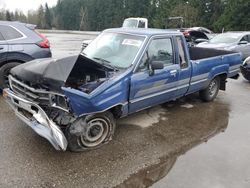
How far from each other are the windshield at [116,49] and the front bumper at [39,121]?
152 cm

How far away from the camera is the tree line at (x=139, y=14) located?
38594mm

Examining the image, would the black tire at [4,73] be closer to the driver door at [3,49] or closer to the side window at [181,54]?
the driver door at [3,49]

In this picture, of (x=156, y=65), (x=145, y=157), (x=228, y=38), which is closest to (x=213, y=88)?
(x=156, y=65)

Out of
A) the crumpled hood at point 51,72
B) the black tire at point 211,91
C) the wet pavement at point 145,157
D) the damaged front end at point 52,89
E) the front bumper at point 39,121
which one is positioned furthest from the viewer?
the black tire at point 211,91

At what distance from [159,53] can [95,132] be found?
6.30 feet

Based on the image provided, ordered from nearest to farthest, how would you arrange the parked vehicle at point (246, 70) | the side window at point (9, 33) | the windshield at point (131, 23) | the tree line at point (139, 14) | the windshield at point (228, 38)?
the side window at point (9, 33) < the parked vehicle at point (246, 70) < the windshield at point (228, 38) < the windshield at point (131, 23) < the tree line at point (139, 14)

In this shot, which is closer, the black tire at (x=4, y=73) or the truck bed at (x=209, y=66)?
the truck bed at (x=209, y=66)

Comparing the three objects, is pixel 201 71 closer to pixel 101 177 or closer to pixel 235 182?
pixel 235 182

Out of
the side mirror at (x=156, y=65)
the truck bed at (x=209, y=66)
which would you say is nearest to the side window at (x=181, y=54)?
the truck bed at (x=209, y=66)

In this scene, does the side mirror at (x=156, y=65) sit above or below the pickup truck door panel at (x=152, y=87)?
above

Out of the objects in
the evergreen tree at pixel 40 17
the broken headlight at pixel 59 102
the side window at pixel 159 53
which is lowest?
the broken headlight at pixel 59 102

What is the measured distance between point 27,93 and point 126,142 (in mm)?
1741

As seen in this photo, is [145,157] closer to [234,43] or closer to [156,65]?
[156,65]

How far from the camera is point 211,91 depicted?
6.83m
